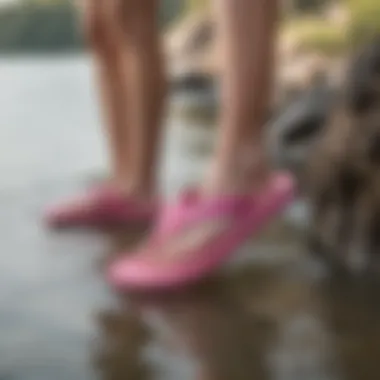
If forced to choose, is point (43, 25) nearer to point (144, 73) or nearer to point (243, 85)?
point (144, 73)

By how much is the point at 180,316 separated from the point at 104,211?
0.42 m

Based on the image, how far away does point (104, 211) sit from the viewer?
1.39 metres

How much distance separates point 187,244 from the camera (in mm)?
1089

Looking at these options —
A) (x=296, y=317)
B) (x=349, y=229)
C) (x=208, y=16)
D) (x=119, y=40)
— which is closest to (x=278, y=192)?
(x=349, y=229)

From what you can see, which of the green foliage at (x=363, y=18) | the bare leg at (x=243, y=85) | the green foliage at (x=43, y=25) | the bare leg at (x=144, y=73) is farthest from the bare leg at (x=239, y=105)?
the green foliage at (x=43, y=25)

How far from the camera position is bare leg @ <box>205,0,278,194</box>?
3.59 feet

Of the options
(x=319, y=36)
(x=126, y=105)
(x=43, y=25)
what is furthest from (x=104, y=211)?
(x=43, y=25)

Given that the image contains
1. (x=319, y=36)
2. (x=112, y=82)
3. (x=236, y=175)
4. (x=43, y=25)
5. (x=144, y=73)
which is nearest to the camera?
(x=236, y=175)

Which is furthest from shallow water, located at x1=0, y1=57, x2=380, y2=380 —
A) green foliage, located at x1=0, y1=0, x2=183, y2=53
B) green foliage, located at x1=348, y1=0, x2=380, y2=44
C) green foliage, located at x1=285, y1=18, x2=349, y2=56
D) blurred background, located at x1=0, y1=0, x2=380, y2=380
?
green foliage, located at x1=0, y1=0, x2=183, y2=53

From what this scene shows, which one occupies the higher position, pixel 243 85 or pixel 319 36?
pixel 243 85

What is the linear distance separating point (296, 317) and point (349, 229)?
229 millimetres

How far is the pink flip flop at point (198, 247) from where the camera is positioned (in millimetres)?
1073

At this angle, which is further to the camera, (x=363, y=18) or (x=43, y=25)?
(x=43, y=25)

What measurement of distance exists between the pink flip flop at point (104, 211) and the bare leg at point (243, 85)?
284mm
